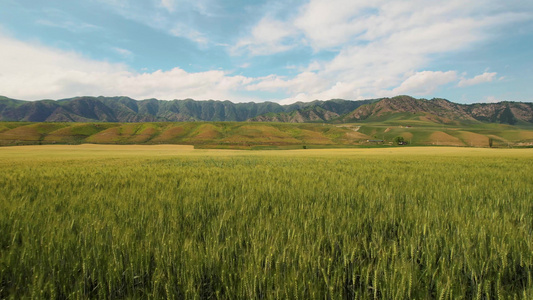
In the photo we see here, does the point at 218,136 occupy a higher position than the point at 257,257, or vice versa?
the point at 218,136

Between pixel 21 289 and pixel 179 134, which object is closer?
pixel 21 289

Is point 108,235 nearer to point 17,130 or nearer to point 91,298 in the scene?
point 91,298

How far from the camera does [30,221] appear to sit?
9.99 feet

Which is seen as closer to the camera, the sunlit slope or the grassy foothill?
the grassy foothill

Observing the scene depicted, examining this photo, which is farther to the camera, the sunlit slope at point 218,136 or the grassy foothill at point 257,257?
the sunlit slope at point 218,136

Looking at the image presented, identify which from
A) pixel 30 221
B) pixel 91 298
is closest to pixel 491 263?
pixel 91 298

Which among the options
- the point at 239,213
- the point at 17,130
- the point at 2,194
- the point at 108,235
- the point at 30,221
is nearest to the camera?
the point at 108,235

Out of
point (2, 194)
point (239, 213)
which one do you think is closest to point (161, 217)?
point (239, 213)

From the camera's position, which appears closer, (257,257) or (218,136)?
(257,257)

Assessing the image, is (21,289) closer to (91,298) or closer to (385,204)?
(91,298)

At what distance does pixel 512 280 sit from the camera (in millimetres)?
2107

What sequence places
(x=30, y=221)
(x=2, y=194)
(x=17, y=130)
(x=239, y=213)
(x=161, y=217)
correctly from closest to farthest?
(x=30, y=221), (x=161, y=217), (x=239, y=213), (x=2, y=194), (x=17, y=130)

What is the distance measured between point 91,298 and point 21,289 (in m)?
0.53

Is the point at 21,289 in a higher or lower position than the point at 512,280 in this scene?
higher
